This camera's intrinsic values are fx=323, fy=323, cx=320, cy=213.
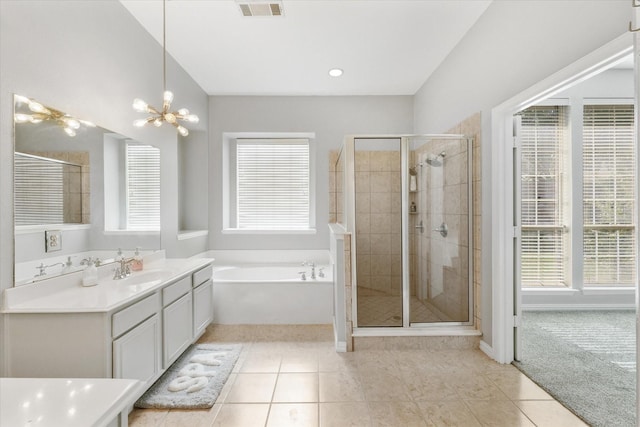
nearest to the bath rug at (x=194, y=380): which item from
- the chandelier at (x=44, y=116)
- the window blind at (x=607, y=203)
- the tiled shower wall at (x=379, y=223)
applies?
the tiled shower wall at (x=379, y=223)

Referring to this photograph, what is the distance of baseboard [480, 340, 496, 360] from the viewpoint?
2.68 metres

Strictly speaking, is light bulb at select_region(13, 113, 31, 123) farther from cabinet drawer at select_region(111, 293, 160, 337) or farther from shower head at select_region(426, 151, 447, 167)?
shower head at select_region(426, 151, 447, 167)

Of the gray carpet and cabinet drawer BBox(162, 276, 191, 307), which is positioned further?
cabinet drawer BBox(162, 276, 191, 307)

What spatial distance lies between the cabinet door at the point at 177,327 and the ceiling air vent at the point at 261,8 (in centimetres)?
235

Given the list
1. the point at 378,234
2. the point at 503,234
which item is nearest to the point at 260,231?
the point at 378,234

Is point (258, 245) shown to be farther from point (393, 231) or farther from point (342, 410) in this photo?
point (342, 410)

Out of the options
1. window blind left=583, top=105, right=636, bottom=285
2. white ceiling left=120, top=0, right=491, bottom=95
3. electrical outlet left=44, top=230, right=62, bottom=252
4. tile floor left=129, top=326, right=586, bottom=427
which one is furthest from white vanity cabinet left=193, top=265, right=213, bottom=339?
window blind left=583, top=105, right=636, bottom=285

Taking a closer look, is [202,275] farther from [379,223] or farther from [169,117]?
[379,223]

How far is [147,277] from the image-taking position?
2.53 meters

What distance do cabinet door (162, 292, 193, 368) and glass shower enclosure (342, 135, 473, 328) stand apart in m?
→ 1.46

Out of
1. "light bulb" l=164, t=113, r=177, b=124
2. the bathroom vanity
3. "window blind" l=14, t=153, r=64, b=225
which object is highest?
"light bulb" l=164, t=113, r=177, b=124

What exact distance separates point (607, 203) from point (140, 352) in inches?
197

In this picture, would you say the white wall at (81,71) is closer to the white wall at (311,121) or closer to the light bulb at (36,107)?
the light bulb at (36,107)

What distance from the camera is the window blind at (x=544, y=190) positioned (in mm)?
3883
